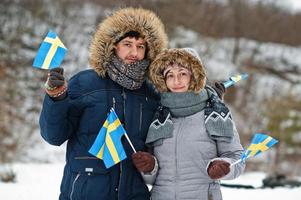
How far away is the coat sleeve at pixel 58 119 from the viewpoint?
2.63 meters

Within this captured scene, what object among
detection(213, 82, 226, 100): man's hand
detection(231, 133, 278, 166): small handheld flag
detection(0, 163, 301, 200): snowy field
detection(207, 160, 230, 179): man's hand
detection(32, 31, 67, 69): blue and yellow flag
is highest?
detection(32, 31, 67, 69): blue and yellow flag

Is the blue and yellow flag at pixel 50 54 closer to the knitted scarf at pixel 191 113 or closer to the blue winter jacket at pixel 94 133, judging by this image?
the blue winter jacket at pixel 94 133

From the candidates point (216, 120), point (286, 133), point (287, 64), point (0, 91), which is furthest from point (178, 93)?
point (287, 64)

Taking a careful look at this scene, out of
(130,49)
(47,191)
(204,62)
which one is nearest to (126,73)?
(130,49)

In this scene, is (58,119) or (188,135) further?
(188,135)

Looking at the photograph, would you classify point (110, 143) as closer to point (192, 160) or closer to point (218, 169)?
point (192, 160)

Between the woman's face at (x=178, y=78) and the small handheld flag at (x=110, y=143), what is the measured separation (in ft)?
1.34

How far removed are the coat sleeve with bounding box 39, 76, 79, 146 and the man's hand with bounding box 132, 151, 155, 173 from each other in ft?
1.43

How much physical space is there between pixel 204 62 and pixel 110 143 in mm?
8006

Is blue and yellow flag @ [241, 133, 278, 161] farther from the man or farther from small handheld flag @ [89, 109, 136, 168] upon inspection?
small handheld flag @ [89, 109, 136, 168]

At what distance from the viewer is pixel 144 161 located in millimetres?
2742

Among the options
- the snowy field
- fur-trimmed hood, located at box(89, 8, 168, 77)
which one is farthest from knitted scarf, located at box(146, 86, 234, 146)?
the snowy field

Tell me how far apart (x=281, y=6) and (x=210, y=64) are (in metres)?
8.97

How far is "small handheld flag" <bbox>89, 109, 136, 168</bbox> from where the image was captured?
2756 mm
